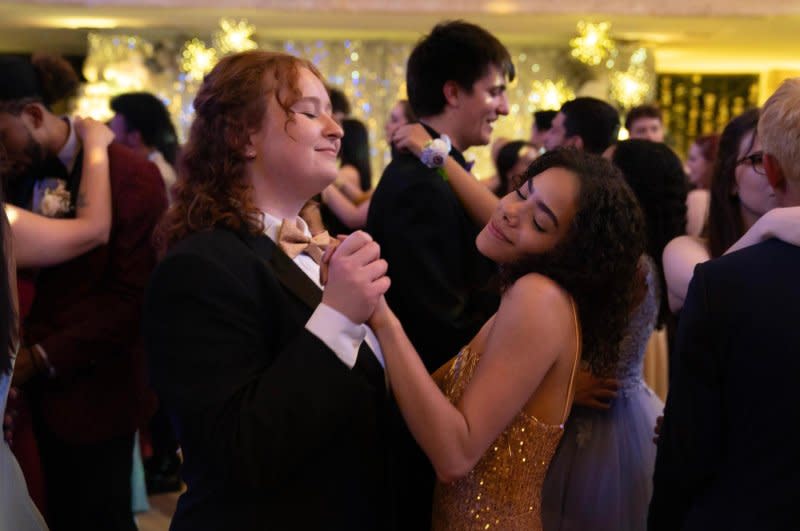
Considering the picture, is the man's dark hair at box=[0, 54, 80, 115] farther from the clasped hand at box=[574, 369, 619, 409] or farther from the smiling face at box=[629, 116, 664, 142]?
the smiling face at box=[629, 116, 664, 142]

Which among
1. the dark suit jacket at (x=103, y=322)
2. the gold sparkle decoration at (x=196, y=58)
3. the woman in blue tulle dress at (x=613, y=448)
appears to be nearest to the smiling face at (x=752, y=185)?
the woman in blue tulle dress at (x=613, y=448)

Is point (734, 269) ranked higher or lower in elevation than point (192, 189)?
lower

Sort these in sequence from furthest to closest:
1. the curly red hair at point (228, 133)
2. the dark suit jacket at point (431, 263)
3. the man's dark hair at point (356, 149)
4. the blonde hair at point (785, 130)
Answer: the man's dark hair at point (356, 149), the dark suit jacket at point (431, 263), the curly red hair at point (228, 133), the blonde hair at point (785, 130)

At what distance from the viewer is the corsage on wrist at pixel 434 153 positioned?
264 centimetres

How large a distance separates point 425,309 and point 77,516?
1.10 metres

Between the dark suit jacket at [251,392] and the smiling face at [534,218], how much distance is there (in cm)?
42

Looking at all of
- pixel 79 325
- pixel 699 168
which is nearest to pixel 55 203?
pixel 79 325

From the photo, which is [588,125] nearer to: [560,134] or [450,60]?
[560,134]

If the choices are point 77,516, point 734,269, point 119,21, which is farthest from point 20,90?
point 119,21

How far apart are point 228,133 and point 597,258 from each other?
72 cm

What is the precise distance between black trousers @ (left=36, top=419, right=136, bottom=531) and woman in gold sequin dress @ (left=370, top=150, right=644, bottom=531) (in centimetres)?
114

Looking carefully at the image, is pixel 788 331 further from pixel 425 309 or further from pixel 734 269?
pixel 425 309

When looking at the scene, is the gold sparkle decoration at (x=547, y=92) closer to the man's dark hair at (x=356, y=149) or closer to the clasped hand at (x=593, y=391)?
the man's dark hair at (x=356, y=149)

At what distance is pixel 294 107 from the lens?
171 centimetres
